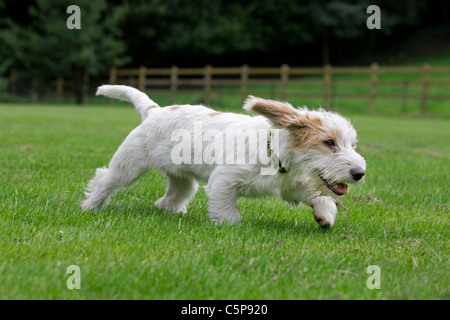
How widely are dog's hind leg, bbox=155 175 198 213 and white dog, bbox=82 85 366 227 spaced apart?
13 mm

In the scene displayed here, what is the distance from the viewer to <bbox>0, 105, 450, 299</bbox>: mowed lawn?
2920mm

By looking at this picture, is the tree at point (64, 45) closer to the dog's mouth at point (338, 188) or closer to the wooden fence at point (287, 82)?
the wooden fence at point (287, 82)

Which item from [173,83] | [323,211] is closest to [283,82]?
[173,83]

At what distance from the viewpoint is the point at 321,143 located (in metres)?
4.25

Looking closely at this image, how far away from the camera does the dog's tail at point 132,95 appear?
550cm

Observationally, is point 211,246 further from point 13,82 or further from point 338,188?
point 13,82

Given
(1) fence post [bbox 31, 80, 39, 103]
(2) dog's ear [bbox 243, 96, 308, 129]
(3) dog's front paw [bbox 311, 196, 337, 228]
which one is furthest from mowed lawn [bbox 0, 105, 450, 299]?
(1) fence post [bbox 31, 80, 39, 103]

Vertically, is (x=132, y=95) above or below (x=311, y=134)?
above

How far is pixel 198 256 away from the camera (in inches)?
134

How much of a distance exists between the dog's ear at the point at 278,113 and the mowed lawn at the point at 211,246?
0.85 m

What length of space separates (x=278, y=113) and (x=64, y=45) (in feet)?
120

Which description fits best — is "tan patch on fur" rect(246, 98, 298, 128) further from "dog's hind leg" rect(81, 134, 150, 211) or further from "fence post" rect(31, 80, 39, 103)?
"fence post" rect(31, 80, 39, 103)

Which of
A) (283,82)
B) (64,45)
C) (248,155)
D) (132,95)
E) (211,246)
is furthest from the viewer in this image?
(64,45)
